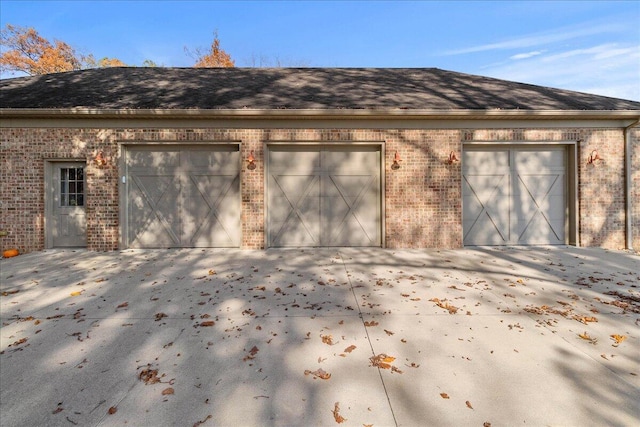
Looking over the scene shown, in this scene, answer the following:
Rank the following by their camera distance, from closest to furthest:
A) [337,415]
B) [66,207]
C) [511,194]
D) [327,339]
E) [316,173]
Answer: [337,415] → [327,339] → [66,207] → [316,173] → [511,194]

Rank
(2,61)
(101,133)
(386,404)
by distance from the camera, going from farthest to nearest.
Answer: (2,61) → (101,133) → (386,404)

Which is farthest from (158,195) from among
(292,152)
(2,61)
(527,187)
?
(2,61)

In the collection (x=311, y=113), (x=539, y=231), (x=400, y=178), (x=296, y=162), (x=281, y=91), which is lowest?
(x=539, y=231)

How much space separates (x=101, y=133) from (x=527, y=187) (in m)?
10.8

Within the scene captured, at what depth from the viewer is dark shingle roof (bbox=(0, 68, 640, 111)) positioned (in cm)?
750

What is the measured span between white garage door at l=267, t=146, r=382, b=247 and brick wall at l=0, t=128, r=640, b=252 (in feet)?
1.03

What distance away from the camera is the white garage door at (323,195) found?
25.0ft

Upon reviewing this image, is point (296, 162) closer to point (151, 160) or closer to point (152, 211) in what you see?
point (151, 160)

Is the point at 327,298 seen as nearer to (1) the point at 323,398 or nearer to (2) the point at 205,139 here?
(1) the point at 323,398

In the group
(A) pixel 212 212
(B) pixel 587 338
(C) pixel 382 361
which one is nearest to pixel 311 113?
(A) pixel 212 212

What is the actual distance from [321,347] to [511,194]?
7064 millimetres

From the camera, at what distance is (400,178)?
7484 mm

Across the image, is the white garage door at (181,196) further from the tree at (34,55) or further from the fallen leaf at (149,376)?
the tree at (34,55)

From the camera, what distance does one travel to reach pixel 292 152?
7.64 m
